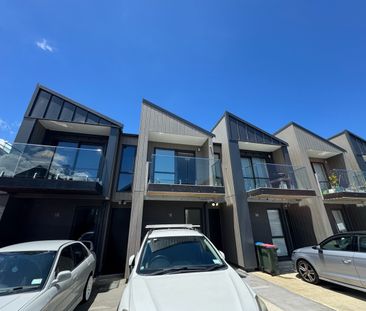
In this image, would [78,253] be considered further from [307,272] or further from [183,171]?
[307,272]

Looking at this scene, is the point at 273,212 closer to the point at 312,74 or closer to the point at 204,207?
the point at 204,207

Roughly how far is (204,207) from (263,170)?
145 inches

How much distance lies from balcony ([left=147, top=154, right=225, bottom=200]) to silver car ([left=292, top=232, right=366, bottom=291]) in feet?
12.1

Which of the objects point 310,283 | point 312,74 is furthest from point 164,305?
point 312,74

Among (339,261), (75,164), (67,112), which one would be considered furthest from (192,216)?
(67,112)

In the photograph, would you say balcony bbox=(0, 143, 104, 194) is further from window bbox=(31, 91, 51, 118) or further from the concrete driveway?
the concrete driveway

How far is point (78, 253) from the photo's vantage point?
4.66m

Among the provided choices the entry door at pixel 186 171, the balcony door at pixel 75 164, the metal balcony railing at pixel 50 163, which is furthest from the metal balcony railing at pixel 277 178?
the metal balcony railing at pixel 50 163

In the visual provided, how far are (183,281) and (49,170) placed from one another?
7.15m

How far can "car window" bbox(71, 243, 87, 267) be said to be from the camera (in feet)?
14.5

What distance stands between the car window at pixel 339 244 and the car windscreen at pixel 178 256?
4.61 meters

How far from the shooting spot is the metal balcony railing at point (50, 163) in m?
6.62

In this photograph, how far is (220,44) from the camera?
7930 millimetres

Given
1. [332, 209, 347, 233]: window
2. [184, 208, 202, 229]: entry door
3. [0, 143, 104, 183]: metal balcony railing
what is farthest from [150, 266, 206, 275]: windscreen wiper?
[332, 209, 347, 233]: window
